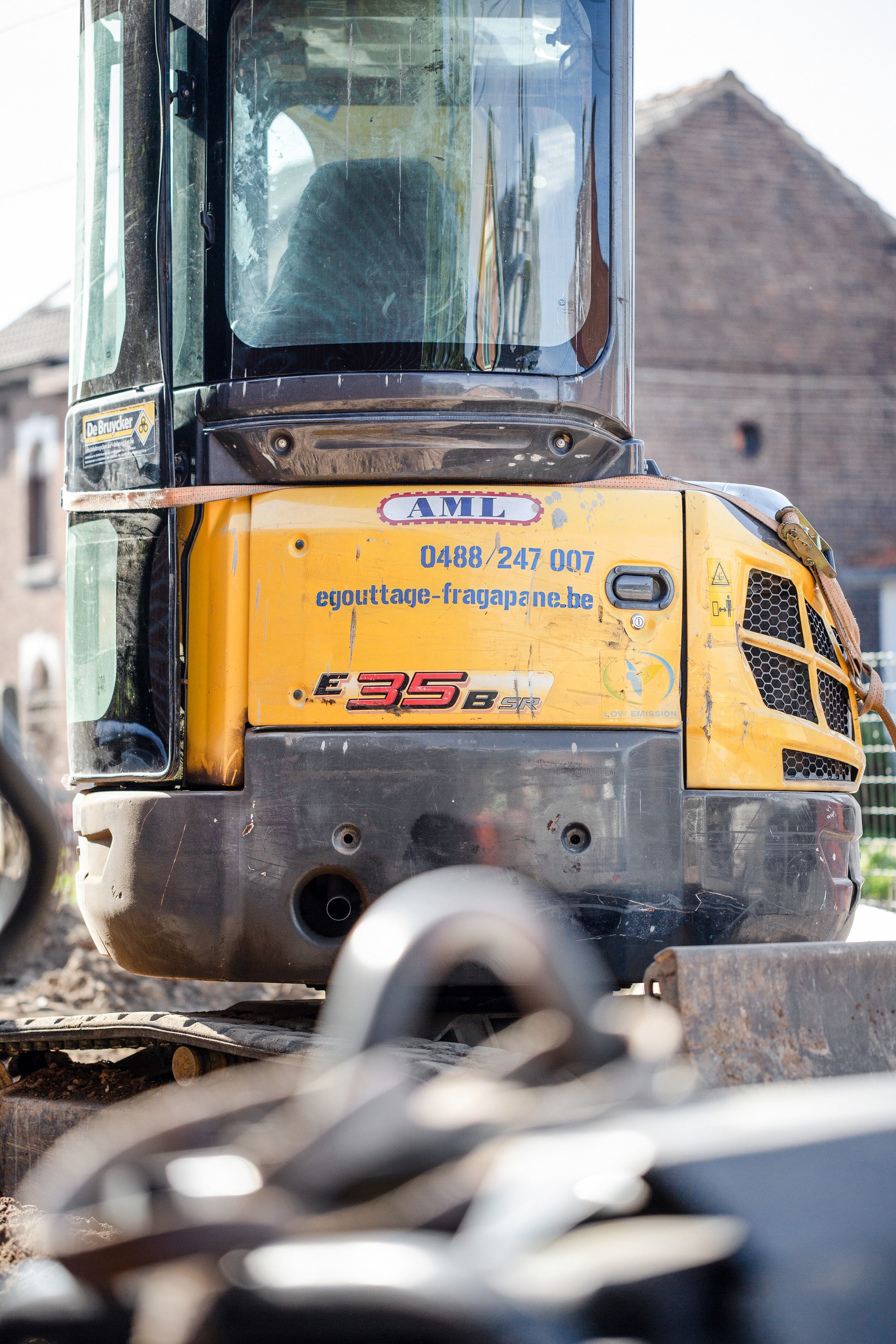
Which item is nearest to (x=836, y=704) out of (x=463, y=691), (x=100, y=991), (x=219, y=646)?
(x=463, y=691)

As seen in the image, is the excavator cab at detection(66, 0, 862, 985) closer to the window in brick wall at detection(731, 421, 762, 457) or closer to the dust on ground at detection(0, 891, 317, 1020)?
the dust on ground at detection(0, 891, 317, 1020)

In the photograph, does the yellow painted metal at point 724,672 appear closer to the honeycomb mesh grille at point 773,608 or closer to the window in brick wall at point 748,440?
the honeycomb mesh grille at point 773,608

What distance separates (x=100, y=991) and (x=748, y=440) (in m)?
19.3

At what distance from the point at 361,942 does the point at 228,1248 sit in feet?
1.47

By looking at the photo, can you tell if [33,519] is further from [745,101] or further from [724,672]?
[724,672]

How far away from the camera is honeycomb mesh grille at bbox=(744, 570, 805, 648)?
369 centimetres

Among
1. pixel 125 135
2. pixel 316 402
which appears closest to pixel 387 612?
pixel 316 402

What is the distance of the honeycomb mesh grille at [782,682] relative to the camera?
12.0 feet

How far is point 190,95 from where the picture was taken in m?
3.63

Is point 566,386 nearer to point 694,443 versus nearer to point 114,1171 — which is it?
point 114,1171

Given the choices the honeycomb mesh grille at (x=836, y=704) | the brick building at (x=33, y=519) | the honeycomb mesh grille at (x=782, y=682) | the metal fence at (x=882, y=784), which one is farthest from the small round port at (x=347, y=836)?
the brick building at (x=33, y=519)

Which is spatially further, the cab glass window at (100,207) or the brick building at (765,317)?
the brick building at (765,317)

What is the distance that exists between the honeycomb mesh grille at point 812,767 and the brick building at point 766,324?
20.6 meters

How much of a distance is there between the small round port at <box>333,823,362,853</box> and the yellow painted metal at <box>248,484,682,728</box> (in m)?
0.26
